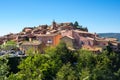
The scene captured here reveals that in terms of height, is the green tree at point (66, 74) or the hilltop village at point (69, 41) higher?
the hilltop village at point (69, 41)

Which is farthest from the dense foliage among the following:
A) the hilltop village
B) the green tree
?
the hilltop village

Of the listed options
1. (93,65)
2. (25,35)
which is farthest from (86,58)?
(25,35)

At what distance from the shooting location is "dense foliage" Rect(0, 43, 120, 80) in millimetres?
31688

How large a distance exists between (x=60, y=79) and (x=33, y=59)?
4.59 m

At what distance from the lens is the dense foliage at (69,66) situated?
31688mm

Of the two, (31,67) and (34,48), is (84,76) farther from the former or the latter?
(34,48)

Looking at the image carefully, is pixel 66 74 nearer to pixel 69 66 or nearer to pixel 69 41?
pixel 69 66

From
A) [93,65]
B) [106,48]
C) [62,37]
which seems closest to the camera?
[93,65]

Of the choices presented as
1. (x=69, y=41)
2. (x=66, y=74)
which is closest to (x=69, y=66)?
(x=66, y=74)

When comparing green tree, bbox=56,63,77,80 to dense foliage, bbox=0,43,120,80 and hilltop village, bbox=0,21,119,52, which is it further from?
hilltop village, bbox=0,21,119,52

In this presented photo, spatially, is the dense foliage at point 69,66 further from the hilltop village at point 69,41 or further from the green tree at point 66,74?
the hilltop village at point 69,41

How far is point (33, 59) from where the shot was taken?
34219 mm

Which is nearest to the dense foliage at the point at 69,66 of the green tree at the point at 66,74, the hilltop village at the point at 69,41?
the green tree at the point at 66,74

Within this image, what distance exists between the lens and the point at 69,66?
113ft
